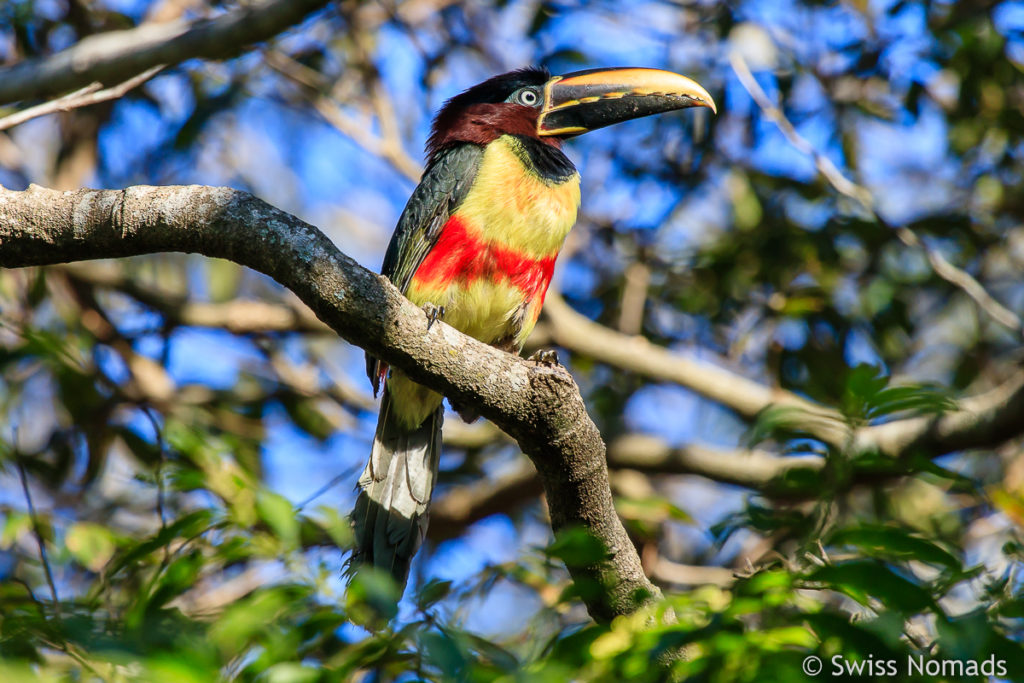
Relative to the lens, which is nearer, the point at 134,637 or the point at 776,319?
the point at 134,637

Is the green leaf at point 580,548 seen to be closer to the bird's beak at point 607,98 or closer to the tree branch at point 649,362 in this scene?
the bird's beak at point 607,98

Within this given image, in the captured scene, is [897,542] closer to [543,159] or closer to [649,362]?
[543,159]

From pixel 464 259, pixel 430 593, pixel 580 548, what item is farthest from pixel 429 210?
pixel 580 548

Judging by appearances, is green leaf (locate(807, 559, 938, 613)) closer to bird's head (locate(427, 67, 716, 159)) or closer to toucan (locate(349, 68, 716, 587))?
toucan (locate(349, 68, 716, 587))

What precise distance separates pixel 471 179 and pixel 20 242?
6.33ft

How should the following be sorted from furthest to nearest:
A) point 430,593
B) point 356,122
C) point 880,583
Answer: point 356,122 → point 430,593 → point 880,583

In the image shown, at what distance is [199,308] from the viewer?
5801mm

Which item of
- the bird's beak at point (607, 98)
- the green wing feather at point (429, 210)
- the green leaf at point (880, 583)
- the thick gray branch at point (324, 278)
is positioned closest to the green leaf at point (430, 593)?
the thick gray branch at point (324, 278)

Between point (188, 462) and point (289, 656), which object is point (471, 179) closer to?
point (188, 462)

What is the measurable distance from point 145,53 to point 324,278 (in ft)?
7.36

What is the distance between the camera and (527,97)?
4.66 meters

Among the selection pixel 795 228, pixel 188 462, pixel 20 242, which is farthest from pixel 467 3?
pixel 20 242

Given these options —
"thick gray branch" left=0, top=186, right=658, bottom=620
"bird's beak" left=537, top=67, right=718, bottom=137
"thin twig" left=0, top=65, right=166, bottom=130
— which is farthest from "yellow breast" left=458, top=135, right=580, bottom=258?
"thin twig" left=0, top=65, right=166, bottom=130

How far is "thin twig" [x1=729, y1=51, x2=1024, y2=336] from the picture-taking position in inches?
190
